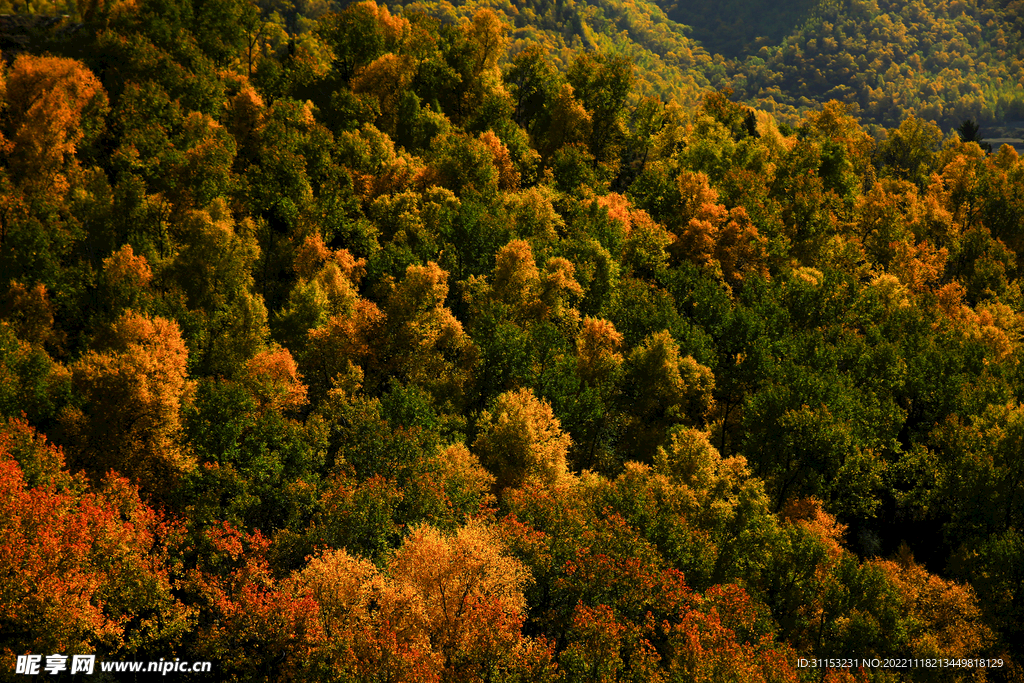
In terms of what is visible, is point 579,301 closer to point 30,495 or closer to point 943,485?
point 943,485

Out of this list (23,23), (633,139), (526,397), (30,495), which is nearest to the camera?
(30,495)

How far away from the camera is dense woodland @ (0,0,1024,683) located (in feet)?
144

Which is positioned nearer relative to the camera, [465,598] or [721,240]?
[465,598]

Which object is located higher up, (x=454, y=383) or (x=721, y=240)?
(x=721, y=240)

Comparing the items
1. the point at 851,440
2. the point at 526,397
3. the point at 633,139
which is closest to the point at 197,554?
the point at 526,397

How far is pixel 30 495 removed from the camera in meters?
44.0

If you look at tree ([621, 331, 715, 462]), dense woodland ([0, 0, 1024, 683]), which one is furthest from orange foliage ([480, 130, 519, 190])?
tree ([621, 331, 715, 462])

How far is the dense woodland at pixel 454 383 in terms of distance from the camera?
43.8 meters

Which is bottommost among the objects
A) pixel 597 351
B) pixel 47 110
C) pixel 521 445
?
pixel 521 445

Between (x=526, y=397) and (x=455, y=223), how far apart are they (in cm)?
2704

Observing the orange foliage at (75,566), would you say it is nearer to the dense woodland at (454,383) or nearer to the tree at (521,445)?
the dense woodland at (454,383)

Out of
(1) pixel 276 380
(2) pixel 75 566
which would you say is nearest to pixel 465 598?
(2) pixel 75 566

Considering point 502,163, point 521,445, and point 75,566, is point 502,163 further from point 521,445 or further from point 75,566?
point 75,566

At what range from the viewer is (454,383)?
64.6m
